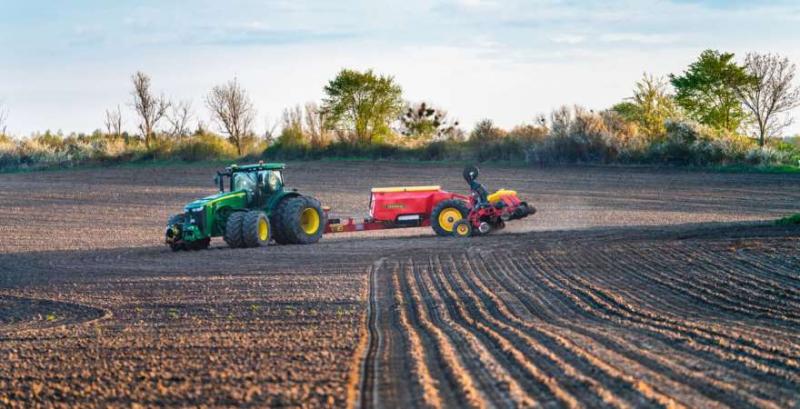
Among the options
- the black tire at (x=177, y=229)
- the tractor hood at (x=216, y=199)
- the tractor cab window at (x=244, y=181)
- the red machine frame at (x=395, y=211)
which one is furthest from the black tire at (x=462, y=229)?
the black tire at (x=177, y=229)

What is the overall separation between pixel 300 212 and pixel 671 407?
15681mm

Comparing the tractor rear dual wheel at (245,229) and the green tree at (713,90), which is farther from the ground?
the green tree at (713,90)

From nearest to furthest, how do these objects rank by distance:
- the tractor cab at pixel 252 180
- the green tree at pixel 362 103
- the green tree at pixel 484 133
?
the tractor cab at pixel 252 180
the green tree at pixel 484 133
the green tree at pixel 362 103

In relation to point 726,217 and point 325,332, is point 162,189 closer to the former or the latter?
point 726,217

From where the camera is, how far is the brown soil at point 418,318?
8500 mm

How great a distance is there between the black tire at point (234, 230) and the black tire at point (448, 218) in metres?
4.59

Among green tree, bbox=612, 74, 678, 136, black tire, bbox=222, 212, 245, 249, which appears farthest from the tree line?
black tire, bbox=222, 212, 245, 249

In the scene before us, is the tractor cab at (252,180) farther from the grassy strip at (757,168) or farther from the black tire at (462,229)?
the grassy strip at (757,168)

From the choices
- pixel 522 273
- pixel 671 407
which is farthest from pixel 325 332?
pixel 522 273

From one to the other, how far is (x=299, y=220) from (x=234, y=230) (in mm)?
1649

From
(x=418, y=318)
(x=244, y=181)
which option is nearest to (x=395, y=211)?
(x=244, y=181)

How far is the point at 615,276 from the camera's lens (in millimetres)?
16266

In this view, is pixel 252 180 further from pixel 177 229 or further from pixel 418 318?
pixel 418 318

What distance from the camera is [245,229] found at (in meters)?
21.4
